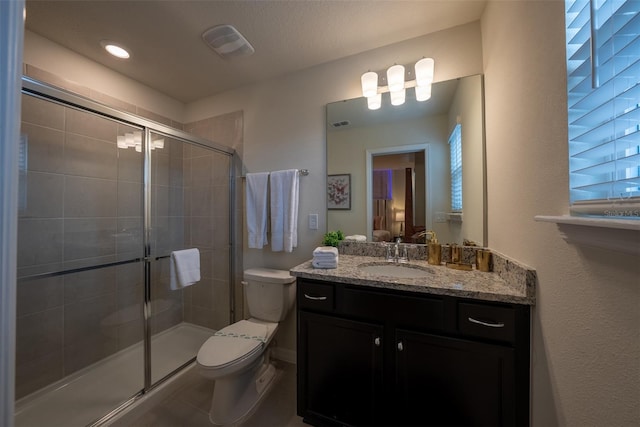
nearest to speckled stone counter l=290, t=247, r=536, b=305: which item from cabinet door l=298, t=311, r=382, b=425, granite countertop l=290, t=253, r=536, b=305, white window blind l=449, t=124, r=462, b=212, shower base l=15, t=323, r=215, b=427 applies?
granite countertop l=290, t=253, r=536, b=305

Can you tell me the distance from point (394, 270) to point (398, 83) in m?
1.24

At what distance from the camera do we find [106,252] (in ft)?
5.79

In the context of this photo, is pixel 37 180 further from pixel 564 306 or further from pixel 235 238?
pixel 564 306

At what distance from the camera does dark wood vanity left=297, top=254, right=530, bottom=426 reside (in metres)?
0.90

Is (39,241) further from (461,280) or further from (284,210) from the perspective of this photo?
(461,280)

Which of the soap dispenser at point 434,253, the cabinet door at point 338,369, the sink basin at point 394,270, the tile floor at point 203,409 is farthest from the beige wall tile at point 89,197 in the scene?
the soap dispenser at point 434,253

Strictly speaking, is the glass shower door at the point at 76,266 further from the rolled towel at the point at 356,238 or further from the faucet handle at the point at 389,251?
the faucet handle at the point at 389,251

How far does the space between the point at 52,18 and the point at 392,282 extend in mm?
2489

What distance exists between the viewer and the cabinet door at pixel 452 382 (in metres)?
0.90

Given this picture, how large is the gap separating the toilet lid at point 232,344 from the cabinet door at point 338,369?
1.18 ft

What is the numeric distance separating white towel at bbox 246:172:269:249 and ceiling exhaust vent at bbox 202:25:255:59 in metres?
0.89

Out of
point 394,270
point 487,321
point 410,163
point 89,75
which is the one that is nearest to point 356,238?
point 394,270

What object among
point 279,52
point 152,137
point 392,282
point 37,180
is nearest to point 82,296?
point 37,180

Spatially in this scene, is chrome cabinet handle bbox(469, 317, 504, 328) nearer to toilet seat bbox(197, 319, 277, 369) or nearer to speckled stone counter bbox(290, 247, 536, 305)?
speckled stone counter bbox(290, 247, 536, 305)
